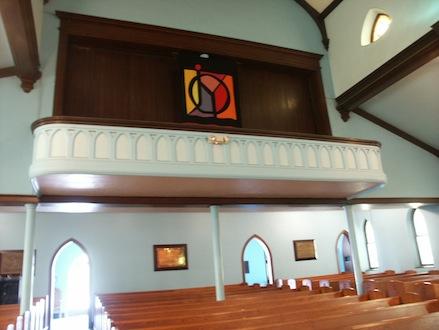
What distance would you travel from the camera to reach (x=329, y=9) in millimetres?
8727

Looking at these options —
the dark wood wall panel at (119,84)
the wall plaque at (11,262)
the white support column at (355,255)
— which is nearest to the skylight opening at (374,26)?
the white support column at (355,255)

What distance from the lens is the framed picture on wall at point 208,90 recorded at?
7273 mm

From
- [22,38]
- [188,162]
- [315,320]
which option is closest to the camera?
[315,320]

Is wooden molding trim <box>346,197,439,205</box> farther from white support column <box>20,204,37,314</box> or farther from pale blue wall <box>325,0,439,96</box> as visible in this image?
white support column <box>20,204,37,314</box>

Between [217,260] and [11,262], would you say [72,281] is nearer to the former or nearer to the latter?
[11,262]

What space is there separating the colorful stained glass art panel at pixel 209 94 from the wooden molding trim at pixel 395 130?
9.80 ft

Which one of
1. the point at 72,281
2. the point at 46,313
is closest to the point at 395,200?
the point at 46,313

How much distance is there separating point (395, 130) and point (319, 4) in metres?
3.34

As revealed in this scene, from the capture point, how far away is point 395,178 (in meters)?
8.44

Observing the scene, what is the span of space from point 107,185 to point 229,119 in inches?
110

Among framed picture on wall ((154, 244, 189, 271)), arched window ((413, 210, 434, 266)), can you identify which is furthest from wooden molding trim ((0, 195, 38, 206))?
arched window ((413, 210, 434, 266))

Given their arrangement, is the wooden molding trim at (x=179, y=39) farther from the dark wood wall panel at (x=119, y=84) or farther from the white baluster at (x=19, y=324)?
the white baluster at (x=19, y=324)

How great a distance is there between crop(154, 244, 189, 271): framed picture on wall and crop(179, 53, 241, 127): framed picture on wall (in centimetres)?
442

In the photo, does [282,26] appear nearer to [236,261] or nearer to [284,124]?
[284,124]
